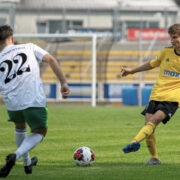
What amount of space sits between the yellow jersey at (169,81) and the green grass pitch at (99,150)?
0.90 m

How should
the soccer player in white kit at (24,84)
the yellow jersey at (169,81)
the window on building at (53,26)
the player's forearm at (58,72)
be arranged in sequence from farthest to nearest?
1. the window on building at (53,26)
2. the yellow jersey at (169,81)
3. the soccer player in white kit at (24,84)
4. the player's forearm at (58,72)

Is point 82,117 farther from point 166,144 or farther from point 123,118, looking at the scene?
point 166,144

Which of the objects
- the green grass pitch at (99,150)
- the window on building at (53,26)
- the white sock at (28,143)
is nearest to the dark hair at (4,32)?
the white sock at (28,143)

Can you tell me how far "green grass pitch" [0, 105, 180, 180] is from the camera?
6730 millimetres

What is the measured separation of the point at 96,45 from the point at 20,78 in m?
20.5

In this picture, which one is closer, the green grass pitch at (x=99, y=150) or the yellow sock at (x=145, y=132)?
the green grass pitch at (x=99, y=150)

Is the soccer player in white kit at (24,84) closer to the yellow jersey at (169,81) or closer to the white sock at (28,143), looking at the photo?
the white sock at (28,143)

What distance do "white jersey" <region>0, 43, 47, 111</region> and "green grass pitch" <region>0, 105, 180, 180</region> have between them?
2.82ft

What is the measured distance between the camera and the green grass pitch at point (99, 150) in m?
6.73

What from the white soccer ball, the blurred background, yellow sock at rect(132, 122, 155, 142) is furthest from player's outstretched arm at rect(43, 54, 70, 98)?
the blurred background

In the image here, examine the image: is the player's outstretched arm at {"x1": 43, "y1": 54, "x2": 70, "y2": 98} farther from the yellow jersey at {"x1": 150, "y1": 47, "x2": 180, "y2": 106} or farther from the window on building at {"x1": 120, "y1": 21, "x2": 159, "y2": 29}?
the window on building at {"x1": 120, "y1": 21, "x2": 159, "y2": 29}

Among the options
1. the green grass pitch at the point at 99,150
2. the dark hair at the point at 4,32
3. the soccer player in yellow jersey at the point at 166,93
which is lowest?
the green grass pitch at the point at 99,150

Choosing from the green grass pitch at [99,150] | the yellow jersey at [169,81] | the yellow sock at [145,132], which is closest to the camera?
the green grass pitch at [99,150]

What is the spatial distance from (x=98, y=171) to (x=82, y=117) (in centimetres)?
976
